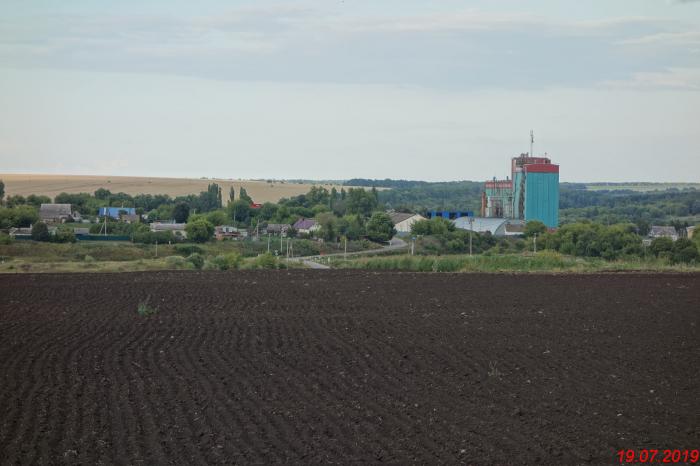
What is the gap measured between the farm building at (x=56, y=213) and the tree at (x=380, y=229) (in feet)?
97.6

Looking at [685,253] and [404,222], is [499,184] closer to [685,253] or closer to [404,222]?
[404,222]

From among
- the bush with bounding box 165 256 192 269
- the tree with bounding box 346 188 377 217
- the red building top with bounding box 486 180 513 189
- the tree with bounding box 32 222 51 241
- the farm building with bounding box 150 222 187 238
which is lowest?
the bush with bounding box 165 256 192 269

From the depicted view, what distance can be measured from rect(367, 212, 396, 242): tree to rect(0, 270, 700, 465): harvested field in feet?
159

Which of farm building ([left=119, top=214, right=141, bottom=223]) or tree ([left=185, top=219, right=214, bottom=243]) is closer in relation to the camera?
tree ([left=185, top=219, right=214, bottom=243])

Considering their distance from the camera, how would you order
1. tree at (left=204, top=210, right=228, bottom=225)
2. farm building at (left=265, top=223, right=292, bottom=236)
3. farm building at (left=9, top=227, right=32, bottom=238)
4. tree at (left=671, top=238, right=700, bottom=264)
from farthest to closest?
tree at (left=204, top=210, right=228, bottom=225) → farm building at (left=265, top=223, right=292, bottom=236) → farm building at (left=9, top=227, right=32, bottom=238) → tree at (left=671, top=238, right=700, bottom=264)

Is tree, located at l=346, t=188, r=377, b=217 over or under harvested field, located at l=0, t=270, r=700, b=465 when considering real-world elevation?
over

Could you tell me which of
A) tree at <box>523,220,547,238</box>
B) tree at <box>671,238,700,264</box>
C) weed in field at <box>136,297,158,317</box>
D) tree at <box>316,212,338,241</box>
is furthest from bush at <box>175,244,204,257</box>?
weed in field at <box>136,297,158,317</box>

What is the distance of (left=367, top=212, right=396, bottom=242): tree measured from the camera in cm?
7744

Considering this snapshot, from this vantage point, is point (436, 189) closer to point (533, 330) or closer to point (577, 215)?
point (577, 215)

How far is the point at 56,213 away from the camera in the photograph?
86.6 metres

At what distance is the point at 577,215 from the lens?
126188 mm

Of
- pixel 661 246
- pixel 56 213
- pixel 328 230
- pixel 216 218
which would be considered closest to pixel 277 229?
pixel 216 218

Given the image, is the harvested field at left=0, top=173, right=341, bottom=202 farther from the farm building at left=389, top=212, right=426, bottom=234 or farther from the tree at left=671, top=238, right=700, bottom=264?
the tree at left=671, top=238, right=700, bottom=264

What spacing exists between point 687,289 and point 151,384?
23.7 m
